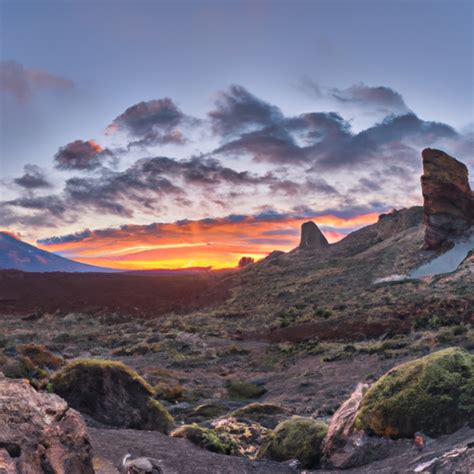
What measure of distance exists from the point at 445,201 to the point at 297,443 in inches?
2297

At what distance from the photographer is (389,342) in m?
21.6

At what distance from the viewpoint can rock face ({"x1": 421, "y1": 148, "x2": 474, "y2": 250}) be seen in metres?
59.8

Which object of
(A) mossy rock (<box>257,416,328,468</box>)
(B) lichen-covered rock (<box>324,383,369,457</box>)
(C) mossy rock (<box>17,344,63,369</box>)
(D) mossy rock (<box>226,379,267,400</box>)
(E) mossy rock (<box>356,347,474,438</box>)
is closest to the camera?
(E) mossy rock (<box>356,347,474,438</box>)

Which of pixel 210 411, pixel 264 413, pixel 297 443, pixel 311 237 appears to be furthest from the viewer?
pixel 311 237

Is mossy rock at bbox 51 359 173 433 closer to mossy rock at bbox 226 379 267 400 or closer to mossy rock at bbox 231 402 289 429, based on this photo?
mossy rock at bbox 231 402 289 429

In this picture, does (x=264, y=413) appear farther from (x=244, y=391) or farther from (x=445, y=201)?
(x=445, y=201)

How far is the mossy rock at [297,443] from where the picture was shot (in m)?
8.50

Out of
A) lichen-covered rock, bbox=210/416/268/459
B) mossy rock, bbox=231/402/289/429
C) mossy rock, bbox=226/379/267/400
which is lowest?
mossy rock, bbox=226/379/267/400

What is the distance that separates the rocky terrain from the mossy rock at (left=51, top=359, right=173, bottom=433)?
0.10 feet

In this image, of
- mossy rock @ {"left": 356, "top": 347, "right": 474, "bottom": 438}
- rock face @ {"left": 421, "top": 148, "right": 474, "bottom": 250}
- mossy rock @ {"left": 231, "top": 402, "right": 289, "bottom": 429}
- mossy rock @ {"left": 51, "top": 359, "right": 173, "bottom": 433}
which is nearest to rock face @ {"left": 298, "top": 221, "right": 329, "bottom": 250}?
rock face @ {"left": 421, "top": 148, "right": 474, "bottom": 250}

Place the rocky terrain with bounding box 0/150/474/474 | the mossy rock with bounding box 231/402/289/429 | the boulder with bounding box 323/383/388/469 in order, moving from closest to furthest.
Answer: the rocky terrain with bounding box 0/150/474/474, the boulder with bounding box 323/383/388/469, the mossy rock with bounding box 231/402/289/429

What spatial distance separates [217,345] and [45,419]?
26.6m

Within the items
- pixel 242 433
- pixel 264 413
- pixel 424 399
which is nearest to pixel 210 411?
pixel 264 413

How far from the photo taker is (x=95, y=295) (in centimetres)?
7256
